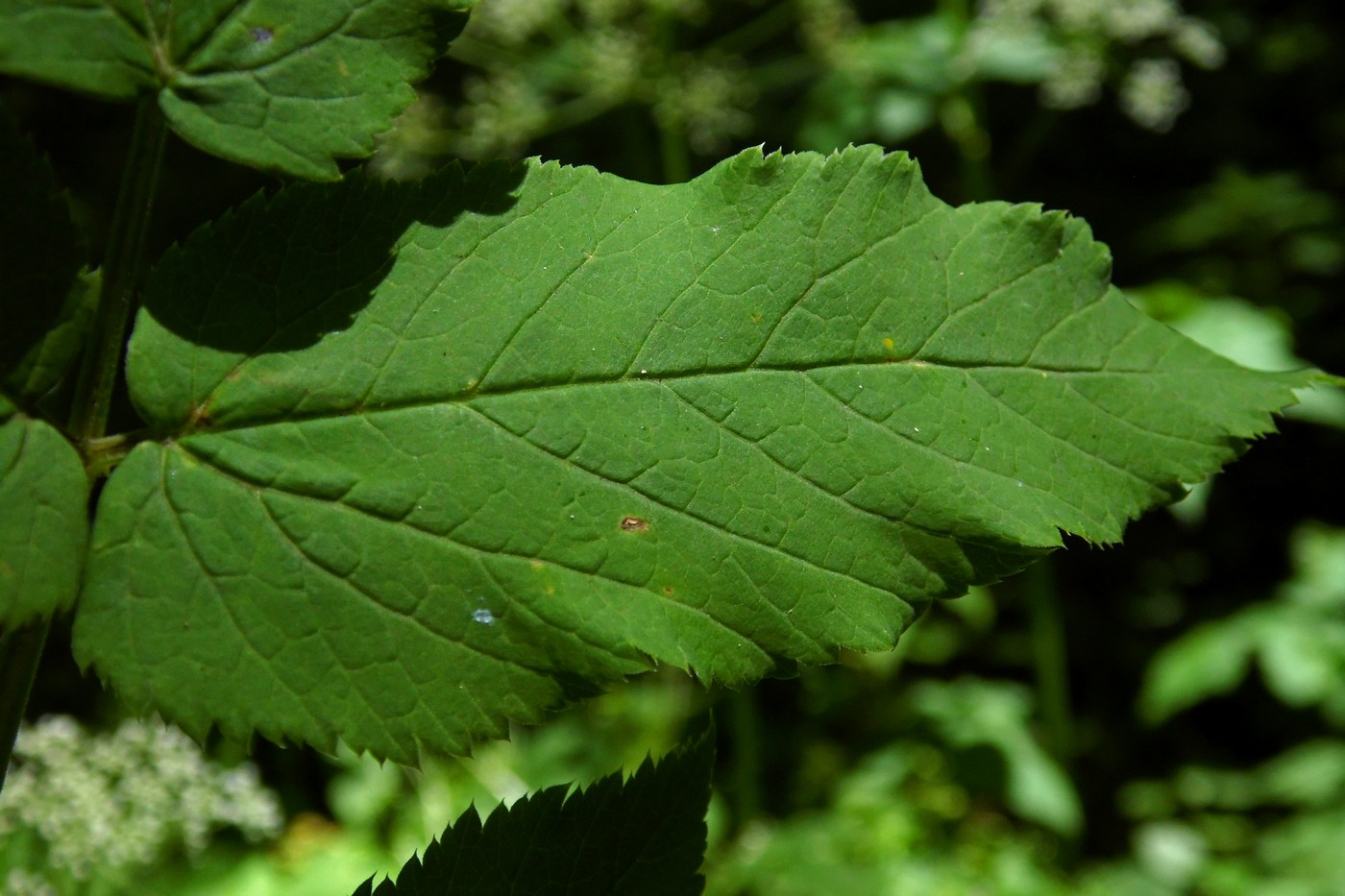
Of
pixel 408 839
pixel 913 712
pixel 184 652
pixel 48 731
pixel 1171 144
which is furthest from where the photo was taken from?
pixel 1171 144

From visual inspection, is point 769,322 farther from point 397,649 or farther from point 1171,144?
point 1171,144

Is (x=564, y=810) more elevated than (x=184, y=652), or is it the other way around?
(x=184, y=652)

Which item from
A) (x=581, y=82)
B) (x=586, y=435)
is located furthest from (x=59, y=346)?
(x=581, y=82)

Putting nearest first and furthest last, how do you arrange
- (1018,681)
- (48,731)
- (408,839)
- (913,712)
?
(48,731) < (408,839) < (913,712) < (1018,681)

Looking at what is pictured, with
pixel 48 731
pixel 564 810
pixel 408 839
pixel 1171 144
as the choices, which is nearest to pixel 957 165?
pixel 1171 144

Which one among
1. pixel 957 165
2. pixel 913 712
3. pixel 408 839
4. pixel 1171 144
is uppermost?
pixel 957 165

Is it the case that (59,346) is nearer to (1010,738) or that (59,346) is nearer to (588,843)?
(588,843)

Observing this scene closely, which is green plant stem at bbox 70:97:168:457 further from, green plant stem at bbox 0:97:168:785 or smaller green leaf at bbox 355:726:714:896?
smaller green leaf at bbox 355:726:714:896
